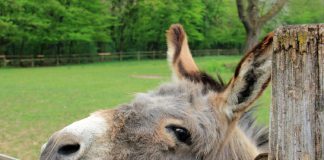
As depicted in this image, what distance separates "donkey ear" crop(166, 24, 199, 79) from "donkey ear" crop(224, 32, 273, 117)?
2.46 ft

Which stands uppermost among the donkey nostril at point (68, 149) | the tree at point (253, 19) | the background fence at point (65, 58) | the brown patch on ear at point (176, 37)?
the tree at point (253, 19)

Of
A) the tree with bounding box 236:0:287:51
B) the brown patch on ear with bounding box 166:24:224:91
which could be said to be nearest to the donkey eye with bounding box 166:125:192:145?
the brown patch on ear with bounding box 166:24:224:91

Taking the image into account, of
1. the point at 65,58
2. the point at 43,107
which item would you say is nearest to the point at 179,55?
the point at 43,107

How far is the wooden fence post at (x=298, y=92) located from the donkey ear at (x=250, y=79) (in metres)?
0.19

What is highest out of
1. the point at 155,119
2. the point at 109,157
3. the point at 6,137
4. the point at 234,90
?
the point at 234,90

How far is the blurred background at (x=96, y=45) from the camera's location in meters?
14.5

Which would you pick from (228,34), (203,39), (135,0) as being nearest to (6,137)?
(135,0)

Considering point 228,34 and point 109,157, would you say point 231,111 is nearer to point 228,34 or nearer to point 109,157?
point 109,157

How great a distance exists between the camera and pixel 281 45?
1.77 metres

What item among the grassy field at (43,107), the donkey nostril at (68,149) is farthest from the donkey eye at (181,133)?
the grassy field at (43,107)

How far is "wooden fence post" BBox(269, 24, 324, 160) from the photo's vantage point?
1.69m

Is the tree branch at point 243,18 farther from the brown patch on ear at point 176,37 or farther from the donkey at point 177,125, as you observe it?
the donkey at point 177,125

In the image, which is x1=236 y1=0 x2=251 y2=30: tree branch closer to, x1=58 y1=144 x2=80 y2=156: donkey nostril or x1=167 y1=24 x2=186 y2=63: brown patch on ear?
x1=167 y1=24 x2=186 y2=63: brown patch on ear

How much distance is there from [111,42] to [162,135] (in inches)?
1983
